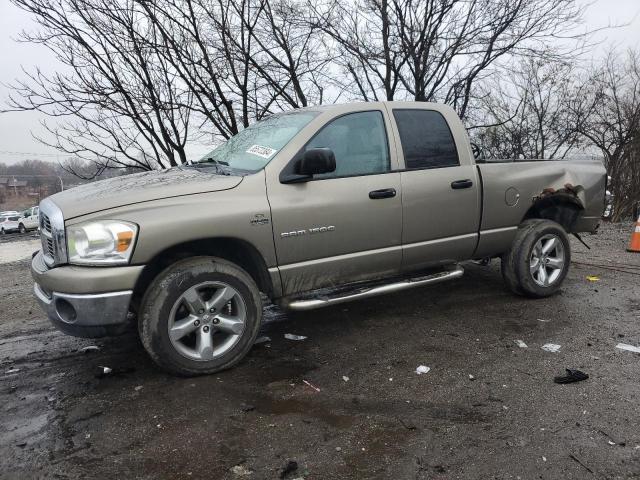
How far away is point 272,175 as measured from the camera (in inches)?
142

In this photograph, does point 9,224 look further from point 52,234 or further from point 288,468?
point 288,468

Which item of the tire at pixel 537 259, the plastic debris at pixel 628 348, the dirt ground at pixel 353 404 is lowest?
the plastic debris at pixel 628 348

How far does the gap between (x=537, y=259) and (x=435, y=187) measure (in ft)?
5.20

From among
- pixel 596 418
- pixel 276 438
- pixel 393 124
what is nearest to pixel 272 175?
pixel 393 124

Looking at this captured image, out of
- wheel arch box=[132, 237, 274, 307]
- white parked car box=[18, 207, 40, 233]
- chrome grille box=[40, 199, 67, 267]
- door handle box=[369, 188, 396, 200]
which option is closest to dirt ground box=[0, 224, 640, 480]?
wheel arch box=[132, 237, 274, 307]

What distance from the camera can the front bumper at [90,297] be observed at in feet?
9.93

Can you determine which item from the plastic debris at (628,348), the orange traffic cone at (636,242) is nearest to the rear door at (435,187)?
the plastic debris at (628,348)

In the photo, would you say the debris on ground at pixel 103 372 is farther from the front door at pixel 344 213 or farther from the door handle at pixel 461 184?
the door handle at pixel 461 184

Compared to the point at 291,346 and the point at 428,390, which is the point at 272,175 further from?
the point at 428,390

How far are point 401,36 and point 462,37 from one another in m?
1.26

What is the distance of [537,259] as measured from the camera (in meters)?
5.04

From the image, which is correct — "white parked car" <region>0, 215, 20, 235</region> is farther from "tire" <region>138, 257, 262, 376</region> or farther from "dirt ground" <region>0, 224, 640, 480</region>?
"tire" <region>138, 257, 262, 376</region>

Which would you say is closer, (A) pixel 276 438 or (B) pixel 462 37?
(A) pixel 276 438

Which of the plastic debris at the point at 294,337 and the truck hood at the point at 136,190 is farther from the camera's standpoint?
the plastic debris at the point at 294,337
